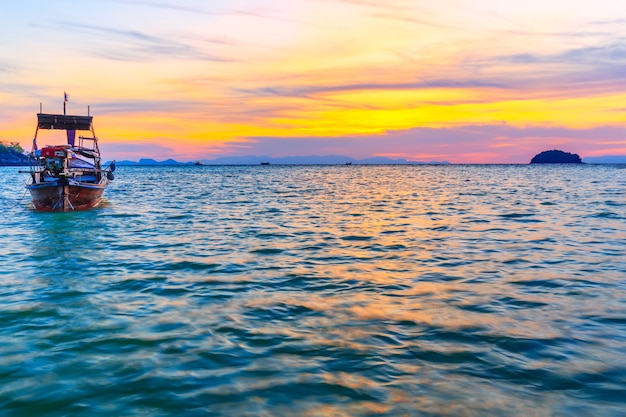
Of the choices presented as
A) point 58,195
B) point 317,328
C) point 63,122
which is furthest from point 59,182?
point 317,328

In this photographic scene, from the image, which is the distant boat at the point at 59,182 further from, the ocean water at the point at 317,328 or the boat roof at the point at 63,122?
the ocean water at the point at 317,328

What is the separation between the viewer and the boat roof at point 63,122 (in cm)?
4012

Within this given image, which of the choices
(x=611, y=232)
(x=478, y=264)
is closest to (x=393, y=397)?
(x=478, y=264)

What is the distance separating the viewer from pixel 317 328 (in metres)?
8.70

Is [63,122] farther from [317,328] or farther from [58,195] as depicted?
[317,328]

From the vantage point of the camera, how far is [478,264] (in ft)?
46.5

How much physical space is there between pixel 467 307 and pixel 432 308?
0.80 metres

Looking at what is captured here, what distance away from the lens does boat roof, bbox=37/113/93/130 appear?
4012 centimetres

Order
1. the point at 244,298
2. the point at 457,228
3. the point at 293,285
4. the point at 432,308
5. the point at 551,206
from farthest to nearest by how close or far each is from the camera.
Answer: the point at 551,206, the point at 457,228, the point at 293,285, the point at 244,298, the point at 432,308

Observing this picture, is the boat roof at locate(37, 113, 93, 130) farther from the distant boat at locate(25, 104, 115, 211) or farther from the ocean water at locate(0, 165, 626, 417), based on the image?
the ocean water at locate(0, 165, 626, 417)

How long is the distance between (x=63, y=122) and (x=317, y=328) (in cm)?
4092

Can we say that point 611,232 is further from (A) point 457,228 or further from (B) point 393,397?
(B) point 393,397

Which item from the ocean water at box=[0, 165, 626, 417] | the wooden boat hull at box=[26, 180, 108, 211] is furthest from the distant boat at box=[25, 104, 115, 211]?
the ocean water at box=[0, 165, 626, 417]

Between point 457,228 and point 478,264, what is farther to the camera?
point 457,228
